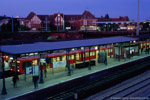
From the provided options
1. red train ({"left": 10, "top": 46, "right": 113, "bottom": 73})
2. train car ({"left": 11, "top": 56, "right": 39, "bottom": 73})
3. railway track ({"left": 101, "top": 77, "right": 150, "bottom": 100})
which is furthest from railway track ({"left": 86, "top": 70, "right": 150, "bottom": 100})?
train car ({"left": 11, "top": 56, "right": 39, "bottom": 73})

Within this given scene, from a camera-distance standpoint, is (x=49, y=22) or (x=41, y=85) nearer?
(x=41, y=85)

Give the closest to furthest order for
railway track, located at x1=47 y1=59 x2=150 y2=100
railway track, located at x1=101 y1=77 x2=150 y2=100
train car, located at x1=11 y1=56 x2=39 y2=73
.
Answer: railway track, located at x1=47 y1=59 x2=150 y2=100
railway track, located at x1=101 y1=77 x2=150 y2=100
train car, located at x1=11 y1=56 x2=39 y2=73

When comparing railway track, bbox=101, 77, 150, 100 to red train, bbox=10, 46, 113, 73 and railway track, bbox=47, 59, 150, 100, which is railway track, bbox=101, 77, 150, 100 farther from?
red train, bbox=10, 46, 113, 73

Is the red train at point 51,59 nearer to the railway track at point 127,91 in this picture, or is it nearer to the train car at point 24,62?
the train car at point 24,62

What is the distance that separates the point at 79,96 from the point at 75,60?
463 inches

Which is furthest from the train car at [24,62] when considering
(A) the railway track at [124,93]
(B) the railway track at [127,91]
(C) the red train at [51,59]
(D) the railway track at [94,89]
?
(B) the railway track at [127,91]

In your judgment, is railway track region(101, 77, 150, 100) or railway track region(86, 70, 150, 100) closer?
railway track region(86, 70, 150, 100)

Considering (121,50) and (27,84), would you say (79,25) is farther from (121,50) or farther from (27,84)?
(27,84)

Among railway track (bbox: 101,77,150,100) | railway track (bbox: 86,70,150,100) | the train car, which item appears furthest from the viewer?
the train car

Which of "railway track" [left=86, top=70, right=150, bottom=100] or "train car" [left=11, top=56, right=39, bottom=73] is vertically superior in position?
"train car" [left=11, top=56, right=39, bottom=73]

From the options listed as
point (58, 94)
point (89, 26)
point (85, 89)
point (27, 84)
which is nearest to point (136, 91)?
point (85, 89)

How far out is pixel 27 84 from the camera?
1775 cm


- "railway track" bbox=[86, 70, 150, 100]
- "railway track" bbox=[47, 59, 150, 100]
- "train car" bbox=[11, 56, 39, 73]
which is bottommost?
"railway track" bbox=[86, 70, 150, 100]

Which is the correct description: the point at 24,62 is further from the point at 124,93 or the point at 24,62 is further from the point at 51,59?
the point at 124,93
